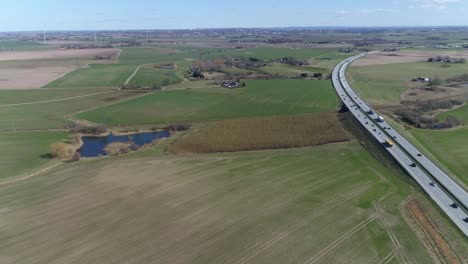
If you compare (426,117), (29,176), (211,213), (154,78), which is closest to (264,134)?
(211,213)

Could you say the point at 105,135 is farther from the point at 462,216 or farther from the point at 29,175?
the point at 462,216

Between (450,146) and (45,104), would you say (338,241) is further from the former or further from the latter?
(45,104)

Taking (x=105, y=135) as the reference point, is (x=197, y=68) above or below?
above

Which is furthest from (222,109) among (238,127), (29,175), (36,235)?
(36,235)

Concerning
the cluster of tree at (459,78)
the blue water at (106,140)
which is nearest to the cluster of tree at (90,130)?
the blue water at (106,140)

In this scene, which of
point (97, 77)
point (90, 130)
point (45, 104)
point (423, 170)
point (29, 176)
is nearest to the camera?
point (423, 170)

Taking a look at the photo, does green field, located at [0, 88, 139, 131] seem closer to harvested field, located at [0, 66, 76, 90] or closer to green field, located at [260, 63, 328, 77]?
harvested field, located at [0, 66, 76, 90]
